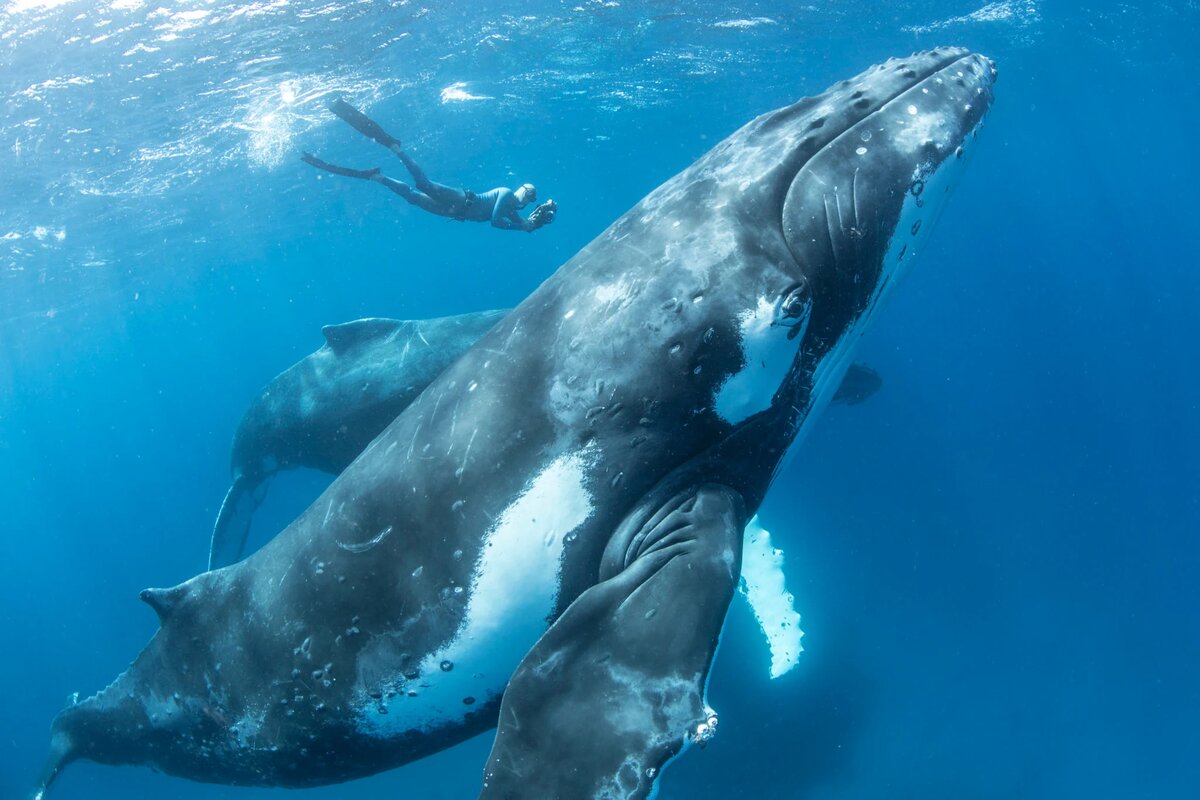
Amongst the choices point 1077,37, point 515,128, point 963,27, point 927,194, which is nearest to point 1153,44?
point 1077,37

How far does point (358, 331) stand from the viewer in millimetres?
13727

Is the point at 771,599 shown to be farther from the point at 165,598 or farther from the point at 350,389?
the point at 165,598

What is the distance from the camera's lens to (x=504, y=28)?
1107 inches

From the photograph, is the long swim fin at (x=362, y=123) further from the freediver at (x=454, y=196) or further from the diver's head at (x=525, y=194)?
the diver's head at (x=525, y=194)

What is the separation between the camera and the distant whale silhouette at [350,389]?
488 inches

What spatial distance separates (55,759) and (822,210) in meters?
11.0

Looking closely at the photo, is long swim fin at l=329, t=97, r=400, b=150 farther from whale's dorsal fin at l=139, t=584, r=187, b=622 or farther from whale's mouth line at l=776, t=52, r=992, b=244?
whale's mouth line at l=776, t=52, r=992, b=244

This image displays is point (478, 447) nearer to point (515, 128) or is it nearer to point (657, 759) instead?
Result: point (657, 759)

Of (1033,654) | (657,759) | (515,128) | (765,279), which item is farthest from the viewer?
(515,128)

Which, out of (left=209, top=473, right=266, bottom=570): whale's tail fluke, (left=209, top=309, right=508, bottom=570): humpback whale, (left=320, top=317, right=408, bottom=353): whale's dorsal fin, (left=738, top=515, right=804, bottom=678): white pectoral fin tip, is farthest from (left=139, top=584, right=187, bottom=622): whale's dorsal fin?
(left=209, top=473, right=266, bottom=570): whale's tail fluke

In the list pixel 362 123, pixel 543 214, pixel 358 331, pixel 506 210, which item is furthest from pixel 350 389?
pixel 362 123

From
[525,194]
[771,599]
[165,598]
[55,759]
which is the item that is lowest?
[771,599]

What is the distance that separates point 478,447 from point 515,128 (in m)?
42.8

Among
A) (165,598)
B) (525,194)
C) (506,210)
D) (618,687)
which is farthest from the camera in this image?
(506,210)
